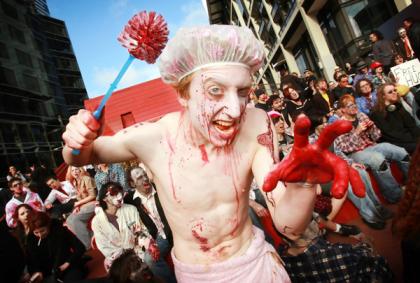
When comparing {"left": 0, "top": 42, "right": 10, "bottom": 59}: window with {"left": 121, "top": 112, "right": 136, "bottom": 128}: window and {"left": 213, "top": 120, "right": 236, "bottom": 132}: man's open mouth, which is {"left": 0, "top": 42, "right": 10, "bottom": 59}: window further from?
{"left": 213, "top": 120, "right": 236, "bottom": 132}: man's open mouth

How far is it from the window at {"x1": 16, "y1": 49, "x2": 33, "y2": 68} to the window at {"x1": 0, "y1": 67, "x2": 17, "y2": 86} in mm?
2659

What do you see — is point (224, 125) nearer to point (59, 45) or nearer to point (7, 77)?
point (7, 77)

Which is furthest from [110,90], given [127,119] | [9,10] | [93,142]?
[9,10]

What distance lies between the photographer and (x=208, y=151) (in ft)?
4.41

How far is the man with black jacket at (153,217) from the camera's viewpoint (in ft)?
11.3

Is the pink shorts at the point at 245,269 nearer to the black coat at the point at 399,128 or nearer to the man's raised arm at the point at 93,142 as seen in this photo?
the man's raised arm at the point at 93,142

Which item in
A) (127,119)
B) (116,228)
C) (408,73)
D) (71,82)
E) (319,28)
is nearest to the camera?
(116,228)

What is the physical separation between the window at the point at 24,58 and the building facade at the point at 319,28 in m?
23.3

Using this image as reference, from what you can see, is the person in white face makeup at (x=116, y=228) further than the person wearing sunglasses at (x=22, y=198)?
No

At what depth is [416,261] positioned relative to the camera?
5.37 feet

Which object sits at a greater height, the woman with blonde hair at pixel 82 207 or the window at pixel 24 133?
the window at pixel 24 133

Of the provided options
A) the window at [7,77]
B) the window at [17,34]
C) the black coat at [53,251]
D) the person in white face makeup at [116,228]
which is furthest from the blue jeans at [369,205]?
the window at [17,34]

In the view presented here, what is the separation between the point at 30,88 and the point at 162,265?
3181cm

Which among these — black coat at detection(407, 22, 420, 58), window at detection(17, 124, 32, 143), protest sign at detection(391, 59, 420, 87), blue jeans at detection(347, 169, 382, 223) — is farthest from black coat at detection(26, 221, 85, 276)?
window at detection(17, 124, 32, 143)
